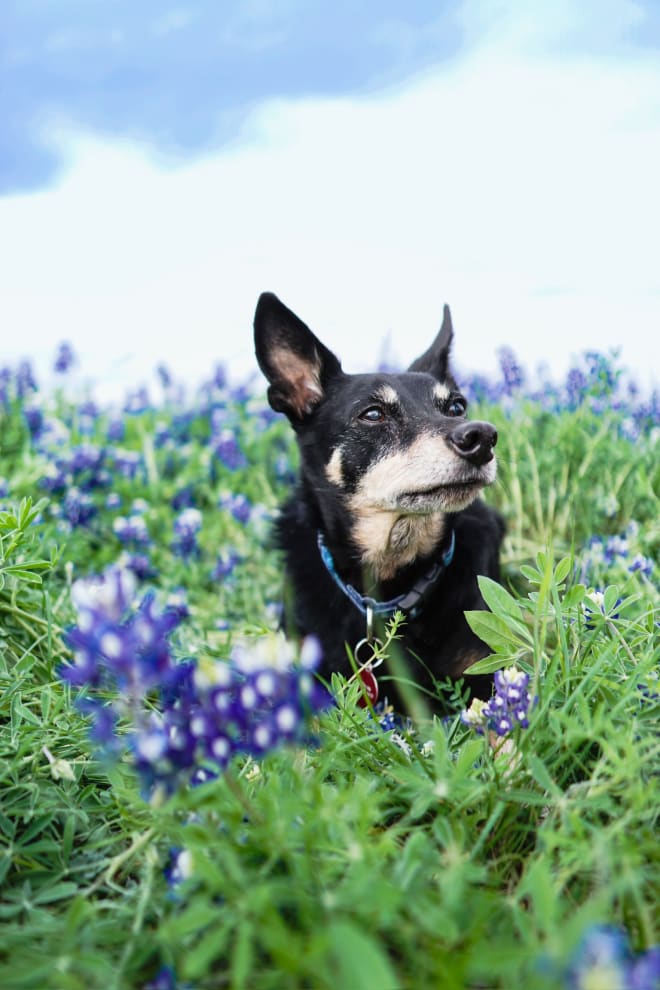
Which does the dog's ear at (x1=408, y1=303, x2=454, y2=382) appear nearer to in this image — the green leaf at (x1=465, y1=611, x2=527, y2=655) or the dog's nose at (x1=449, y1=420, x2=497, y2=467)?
the dog's nose at (x1=449, y1=420, x2=497, y2=467)

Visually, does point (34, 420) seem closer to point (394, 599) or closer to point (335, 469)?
point (335, 469)

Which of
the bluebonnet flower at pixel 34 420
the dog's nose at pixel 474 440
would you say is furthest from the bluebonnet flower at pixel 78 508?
the dog's nose at pixel 474 440

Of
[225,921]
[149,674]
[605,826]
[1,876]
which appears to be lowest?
[1,876]

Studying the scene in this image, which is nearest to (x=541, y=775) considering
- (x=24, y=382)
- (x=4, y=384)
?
(x=24, y=382)

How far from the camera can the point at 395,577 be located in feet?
11.6

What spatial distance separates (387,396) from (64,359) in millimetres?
4782

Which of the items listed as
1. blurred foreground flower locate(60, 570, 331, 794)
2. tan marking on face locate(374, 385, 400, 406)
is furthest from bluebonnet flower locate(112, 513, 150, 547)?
blurred foreground flower locate(60, 570, 331, 794)

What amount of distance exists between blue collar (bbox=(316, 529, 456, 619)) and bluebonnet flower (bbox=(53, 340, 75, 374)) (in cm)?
474

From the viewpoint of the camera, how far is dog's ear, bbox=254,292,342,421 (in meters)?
3.66

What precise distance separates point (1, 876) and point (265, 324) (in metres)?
2.46

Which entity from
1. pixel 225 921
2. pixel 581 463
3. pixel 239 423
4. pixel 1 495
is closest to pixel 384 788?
pixel 225 921

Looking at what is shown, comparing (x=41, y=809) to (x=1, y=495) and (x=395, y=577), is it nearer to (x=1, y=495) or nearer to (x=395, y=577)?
(x=395, y=577)

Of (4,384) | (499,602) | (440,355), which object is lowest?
(499,602)

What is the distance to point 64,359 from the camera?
24.6 feet
